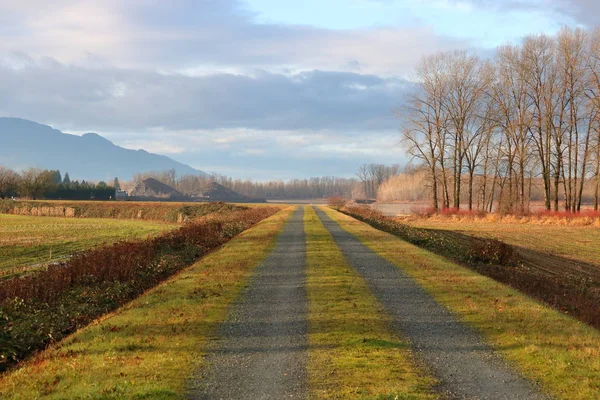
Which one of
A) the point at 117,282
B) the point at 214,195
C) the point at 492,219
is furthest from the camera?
the point at 214,195

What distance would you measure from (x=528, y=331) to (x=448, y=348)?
1.74 m

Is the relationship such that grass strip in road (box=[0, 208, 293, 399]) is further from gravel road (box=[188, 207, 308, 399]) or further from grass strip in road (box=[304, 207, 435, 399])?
grass strip in road (box=[304, 207, 435, 399])

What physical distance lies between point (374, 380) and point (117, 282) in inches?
369

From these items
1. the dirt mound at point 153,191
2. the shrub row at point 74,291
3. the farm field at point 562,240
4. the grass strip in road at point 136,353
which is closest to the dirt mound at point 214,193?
the dirt mound at point 153,191

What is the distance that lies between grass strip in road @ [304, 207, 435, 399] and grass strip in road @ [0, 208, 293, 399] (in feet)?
5.36

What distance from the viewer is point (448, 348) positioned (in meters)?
7.22

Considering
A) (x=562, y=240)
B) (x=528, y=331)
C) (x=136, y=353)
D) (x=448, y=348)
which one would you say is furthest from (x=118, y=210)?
(x=448, y=348)

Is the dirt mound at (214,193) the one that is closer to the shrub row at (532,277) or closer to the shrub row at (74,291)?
the shrub row at (532,277)

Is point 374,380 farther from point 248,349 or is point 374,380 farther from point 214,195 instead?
point 214,195

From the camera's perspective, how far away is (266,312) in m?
9.44

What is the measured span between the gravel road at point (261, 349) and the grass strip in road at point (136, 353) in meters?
0.29

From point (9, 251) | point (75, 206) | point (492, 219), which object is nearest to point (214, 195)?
point (75, 206)

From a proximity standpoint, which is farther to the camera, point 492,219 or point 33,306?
point 492,219

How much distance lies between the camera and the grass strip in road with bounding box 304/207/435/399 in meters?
5.63
